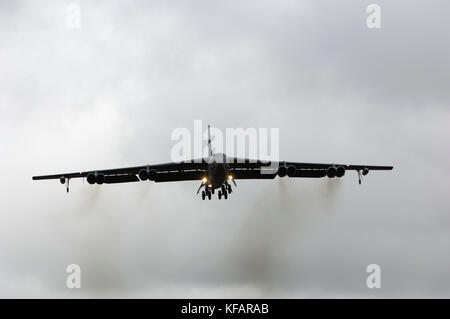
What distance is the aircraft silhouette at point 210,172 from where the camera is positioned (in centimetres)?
4406

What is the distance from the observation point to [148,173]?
44500mm

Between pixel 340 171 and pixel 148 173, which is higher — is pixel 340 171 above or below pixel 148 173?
above

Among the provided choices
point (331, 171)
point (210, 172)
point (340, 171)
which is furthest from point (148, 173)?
point (340, 171)

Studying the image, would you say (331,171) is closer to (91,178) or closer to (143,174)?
(143,174)

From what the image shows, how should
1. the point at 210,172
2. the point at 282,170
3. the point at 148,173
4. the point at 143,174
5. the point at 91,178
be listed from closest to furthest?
the point at 210,172, the point at 143,174, the point at 148,173, the point at 91,178, the point at 282,170

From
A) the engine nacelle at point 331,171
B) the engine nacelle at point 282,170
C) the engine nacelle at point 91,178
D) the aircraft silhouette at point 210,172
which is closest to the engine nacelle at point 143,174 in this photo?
the aircraft silhouette at point 210,172

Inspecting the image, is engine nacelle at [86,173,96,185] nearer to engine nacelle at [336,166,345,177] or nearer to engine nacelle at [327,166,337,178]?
engine nacelle at [327,166,337,178]

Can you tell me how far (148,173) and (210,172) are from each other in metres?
5.62

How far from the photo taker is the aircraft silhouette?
44.1m

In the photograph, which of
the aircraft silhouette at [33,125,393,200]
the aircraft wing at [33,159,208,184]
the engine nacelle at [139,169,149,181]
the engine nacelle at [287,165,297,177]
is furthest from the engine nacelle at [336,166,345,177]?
the engine nacelle at [139,169,149,181]

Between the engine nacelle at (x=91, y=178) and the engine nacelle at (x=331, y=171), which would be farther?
the engine nacelle at (x=331, y=171)

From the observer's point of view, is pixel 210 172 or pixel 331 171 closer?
pixel 210 172

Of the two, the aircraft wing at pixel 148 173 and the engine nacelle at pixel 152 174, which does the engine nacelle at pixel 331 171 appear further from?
the engine nacelle at pixel 152 174
